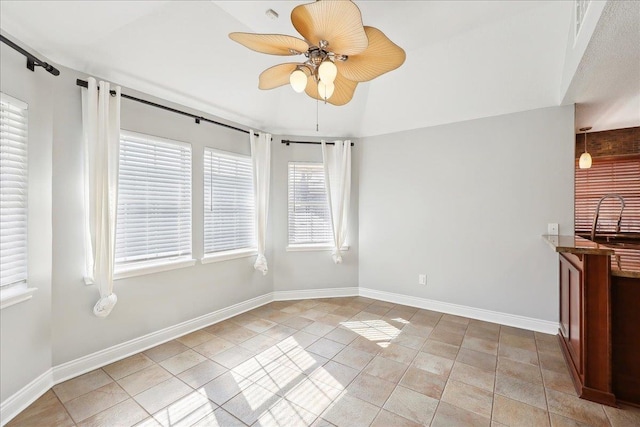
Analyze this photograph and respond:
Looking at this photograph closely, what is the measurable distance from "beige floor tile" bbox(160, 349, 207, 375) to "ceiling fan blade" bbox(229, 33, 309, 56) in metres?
2.56

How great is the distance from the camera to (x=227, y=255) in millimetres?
3482

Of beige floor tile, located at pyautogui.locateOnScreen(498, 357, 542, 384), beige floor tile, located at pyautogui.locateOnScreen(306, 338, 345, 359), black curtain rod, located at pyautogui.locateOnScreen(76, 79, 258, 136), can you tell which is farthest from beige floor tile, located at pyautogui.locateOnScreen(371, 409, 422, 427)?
black curtain rod, located at pyautogui.locateOnScreen(76, 79, 258, 136)

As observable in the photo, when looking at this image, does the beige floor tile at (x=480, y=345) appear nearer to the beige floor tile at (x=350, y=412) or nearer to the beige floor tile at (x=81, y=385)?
the beige floor tile at (x=350, y=412)

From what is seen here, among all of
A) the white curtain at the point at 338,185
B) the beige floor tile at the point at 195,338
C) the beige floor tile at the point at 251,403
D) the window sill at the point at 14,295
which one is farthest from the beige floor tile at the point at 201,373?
the white curtain at the point at 338,185

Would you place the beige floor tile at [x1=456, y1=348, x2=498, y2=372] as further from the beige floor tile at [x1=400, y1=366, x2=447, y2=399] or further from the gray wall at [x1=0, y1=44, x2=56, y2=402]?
the gray wall at [x1=0, y1=44, x2=56, y2=402]

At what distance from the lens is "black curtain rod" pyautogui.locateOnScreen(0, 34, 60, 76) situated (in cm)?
175

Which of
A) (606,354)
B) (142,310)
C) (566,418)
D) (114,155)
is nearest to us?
(566,418)

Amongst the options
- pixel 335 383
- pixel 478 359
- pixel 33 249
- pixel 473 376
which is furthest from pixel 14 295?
pixel 478 359

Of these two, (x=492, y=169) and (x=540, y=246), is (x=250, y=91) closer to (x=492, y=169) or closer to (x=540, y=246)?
(x=492, y=169)

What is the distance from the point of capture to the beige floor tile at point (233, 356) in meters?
2.45

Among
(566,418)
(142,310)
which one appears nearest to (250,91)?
(142,310)

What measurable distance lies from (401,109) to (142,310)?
3.81 metres

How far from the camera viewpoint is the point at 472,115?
3420mm

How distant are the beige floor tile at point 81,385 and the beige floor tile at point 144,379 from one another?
153mm
